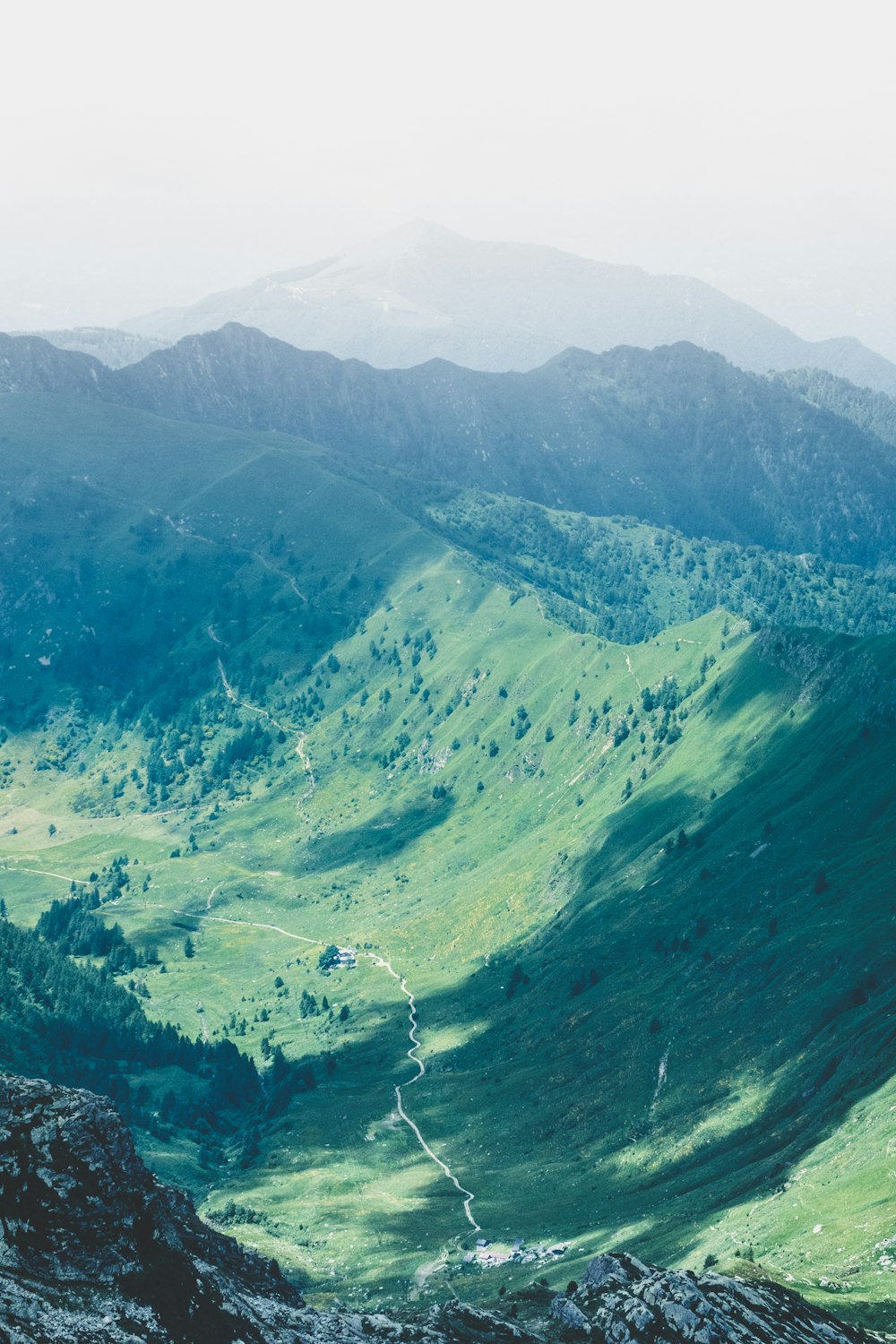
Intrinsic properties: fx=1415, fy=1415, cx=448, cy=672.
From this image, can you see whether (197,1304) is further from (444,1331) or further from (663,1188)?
(663,1188)

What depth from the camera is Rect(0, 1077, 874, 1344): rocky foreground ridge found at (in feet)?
255

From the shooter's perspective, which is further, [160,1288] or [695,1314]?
[695,1314]

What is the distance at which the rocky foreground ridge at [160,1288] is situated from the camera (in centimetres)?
7762

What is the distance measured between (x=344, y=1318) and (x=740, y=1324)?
26064 millimetres

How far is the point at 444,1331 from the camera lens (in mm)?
92750

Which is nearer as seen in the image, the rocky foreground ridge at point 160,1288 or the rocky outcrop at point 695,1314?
the rocky foreground ridge at point 160,1288

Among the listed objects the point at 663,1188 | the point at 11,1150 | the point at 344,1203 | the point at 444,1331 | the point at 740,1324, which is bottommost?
the point at 344,1203

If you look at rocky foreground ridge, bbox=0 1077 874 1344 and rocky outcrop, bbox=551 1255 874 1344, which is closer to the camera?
rocky foreground ridge, bbox=0 1077 874 1344

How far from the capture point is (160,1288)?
265 ft

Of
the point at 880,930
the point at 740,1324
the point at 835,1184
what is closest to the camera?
the point at 740,1324

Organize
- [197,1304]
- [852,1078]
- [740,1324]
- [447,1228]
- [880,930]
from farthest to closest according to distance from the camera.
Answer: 1. [880,930]
2. [447,1228]
3. [852,1078]
4. [740,1324]
5. [197,1304]

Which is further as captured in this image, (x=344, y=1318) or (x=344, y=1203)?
(x=344, y=1203)

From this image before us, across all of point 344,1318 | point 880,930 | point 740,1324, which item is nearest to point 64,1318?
point 344,1318

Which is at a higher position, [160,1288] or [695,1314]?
[160,1288]
